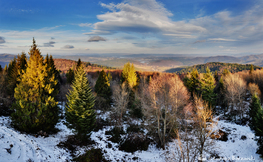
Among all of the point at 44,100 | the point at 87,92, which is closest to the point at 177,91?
the point at 87,92

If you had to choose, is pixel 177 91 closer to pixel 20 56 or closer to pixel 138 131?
pixel 138 131

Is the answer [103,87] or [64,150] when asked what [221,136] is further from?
[103,87]

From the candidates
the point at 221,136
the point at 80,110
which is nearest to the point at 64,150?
the point at 80,110

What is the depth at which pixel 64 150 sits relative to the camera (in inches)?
635

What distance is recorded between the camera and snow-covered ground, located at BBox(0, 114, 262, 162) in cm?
1181

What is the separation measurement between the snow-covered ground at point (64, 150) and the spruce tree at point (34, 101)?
135cm

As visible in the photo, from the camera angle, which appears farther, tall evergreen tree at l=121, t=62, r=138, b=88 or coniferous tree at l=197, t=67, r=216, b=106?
tall evergreen tree at l=121, t=62, r=138, b=88

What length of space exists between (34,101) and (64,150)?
7422 millimetres

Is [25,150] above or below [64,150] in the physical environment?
above

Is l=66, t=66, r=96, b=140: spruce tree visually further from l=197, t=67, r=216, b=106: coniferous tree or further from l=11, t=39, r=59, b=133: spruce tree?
l=197, t=67, r=216, b=106: coniferous tree

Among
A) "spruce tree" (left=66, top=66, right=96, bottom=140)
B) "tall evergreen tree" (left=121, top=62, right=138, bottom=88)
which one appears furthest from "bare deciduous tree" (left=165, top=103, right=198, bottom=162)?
"tall evergreen tree" (left=121, top=62, right=138, bottom=88)

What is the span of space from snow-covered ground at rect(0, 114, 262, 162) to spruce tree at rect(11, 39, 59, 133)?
1348 mm

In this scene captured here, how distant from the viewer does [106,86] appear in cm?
3953

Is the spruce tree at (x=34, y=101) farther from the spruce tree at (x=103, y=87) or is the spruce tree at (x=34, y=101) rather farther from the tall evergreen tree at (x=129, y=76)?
the tall evergreen tree at (x=129, y=76)
